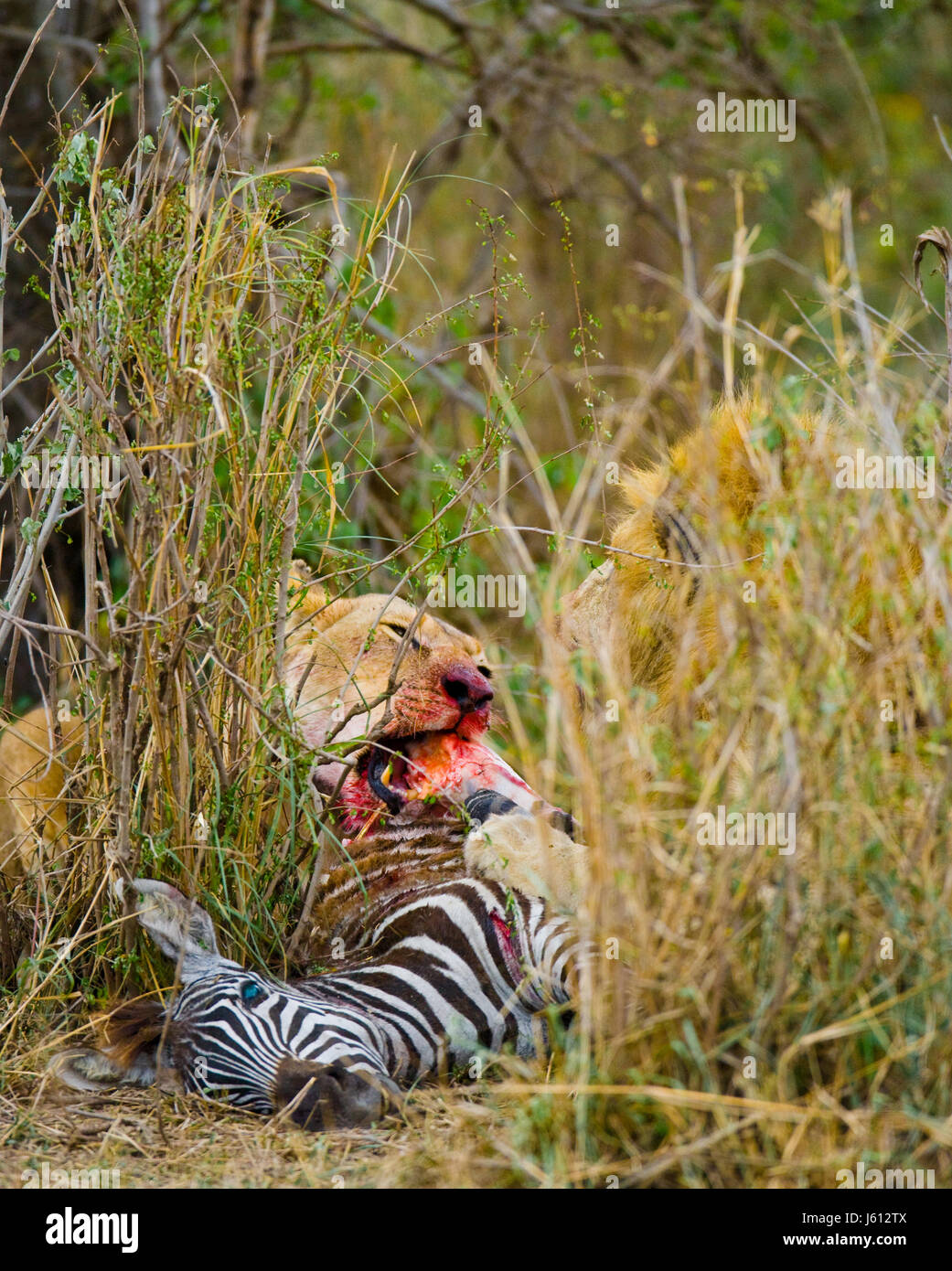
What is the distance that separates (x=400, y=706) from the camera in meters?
3.20

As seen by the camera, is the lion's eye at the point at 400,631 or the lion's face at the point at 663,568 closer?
the lion's face at the point at 663,568

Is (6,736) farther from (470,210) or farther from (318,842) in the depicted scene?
(470,210)

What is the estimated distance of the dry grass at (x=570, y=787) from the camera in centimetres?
212

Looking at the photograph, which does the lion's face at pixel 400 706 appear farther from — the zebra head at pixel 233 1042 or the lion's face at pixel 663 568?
the zebra head at pixel 233 1042

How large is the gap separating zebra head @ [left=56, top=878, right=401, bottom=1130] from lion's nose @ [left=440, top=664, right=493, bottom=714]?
798mm

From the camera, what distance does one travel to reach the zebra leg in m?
2.45

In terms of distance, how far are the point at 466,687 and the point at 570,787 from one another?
29.3 inches

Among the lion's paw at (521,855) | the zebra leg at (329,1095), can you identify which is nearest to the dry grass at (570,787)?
the zebra leg at (329,1095)

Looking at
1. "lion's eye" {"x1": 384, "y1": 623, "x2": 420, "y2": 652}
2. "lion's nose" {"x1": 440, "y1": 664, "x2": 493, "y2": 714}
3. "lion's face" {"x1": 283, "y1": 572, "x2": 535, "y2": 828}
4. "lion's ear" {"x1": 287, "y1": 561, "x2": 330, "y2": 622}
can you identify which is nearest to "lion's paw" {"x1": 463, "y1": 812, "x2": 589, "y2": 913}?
"lion's face" {"x1": 283, "y1": 572, "x2": 535, "y2": 828}

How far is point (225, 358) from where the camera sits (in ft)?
9.31

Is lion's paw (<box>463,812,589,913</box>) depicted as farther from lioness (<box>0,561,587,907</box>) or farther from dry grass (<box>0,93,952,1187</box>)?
dry grass (<box>0,93,952,1187</box>)
